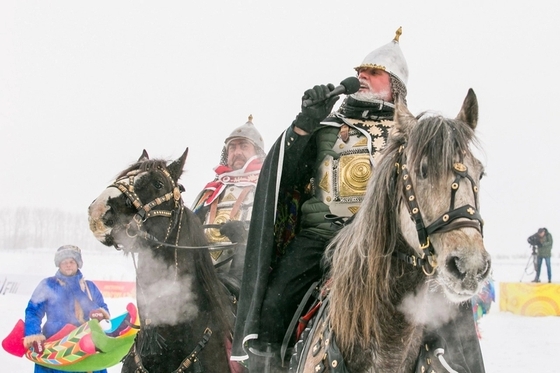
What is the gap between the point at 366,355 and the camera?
3.35 meters

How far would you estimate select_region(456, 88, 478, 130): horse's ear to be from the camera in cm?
325

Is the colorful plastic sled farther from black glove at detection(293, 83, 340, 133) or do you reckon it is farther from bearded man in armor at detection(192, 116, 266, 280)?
black glove at detection(293, 83, 340, 133)

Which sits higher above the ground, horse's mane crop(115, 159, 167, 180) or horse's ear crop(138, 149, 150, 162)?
horse's ear crop(138, 149, 150, 162)

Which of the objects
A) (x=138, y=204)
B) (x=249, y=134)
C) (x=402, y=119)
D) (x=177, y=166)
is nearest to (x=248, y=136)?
(x=249, y=134)

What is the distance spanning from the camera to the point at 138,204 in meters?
5.95

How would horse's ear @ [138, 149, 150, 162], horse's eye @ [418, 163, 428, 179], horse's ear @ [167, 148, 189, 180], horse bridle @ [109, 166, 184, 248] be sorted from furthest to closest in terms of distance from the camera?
horse's ear @ [138, 149, 150, 162], horse's ear @ [167, 148, 189, 180], horse bridle @ [109, 166, 184, 248], horse's eye @ [418, 163, 428, 179]

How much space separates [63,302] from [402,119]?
6194 mm

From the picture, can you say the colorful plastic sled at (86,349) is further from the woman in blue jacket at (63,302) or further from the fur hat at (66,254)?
the fur hat at (66,254)

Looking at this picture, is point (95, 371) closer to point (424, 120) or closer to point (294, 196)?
point (294, 196)

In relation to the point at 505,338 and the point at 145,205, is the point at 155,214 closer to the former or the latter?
the point at 145,205

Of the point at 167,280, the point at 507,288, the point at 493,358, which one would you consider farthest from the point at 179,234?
the point at 507,288

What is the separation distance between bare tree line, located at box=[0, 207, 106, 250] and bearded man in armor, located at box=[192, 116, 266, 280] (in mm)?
30740

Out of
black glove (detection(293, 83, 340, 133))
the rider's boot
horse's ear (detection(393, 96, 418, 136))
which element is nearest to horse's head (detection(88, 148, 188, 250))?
the rider's boot

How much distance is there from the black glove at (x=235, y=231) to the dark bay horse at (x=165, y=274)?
723 millimetres
